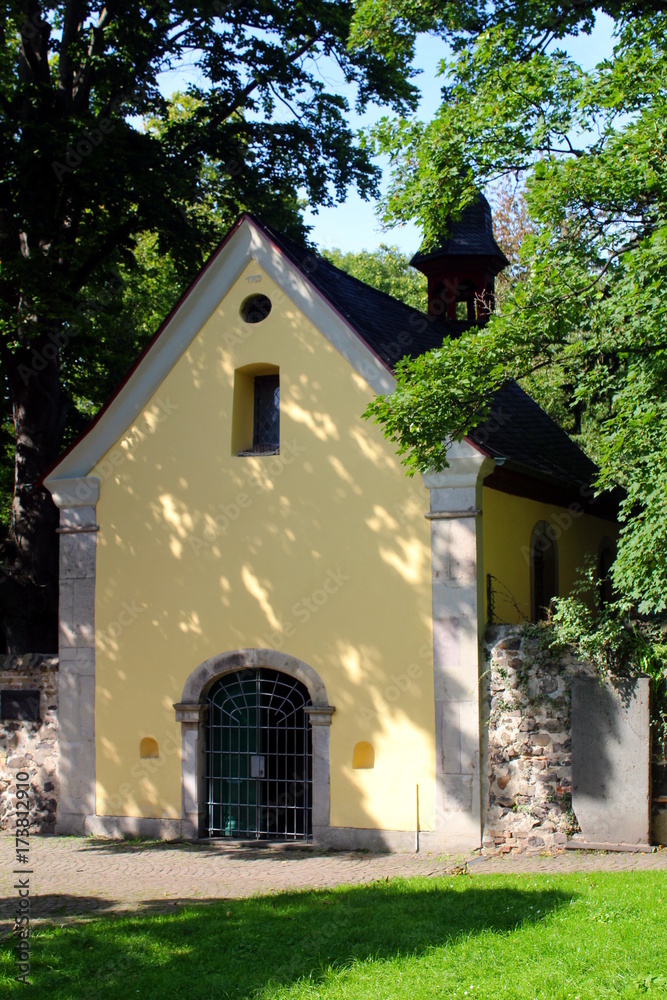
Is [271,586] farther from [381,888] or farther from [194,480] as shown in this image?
[381,888]

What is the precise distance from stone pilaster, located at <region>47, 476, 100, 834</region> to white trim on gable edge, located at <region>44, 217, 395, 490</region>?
440 mm

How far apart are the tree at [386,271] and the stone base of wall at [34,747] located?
88.4 ft

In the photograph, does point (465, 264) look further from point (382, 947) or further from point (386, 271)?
point (386, 271)

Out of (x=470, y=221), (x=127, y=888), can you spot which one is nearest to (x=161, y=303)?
(x=470, y=221)

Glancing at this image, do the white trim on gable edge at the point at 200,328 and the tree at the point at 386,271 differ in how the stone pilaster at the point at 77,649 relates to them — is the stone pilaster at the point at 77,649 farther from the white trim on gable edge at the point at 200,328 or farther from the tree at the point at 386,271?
the tree at the point at 386,271

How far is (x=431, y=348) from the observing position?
13.9m

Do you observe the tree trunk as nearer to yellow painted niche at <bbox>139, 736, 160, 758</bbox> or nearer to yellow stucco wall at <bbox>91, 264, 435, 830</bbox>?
yellow stucco wall at <bbox>91, 264, 435, 830</bbox>

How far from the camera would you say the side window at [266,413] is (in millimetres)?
13719

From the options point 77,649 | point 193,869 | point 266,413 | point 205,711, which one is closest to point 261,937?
point 193,869

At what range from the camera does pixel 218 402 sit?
13641mm

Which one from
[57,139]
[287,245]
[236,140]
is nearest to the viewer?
[287,245]

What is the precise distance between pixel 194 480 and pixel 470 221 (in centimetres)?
844

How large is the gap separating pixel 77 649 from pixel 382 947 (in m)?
7.61

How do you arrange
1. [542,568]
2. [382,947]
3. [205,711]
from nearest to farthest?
1. [382,947]
2. [205,711]
3. [542,568]
